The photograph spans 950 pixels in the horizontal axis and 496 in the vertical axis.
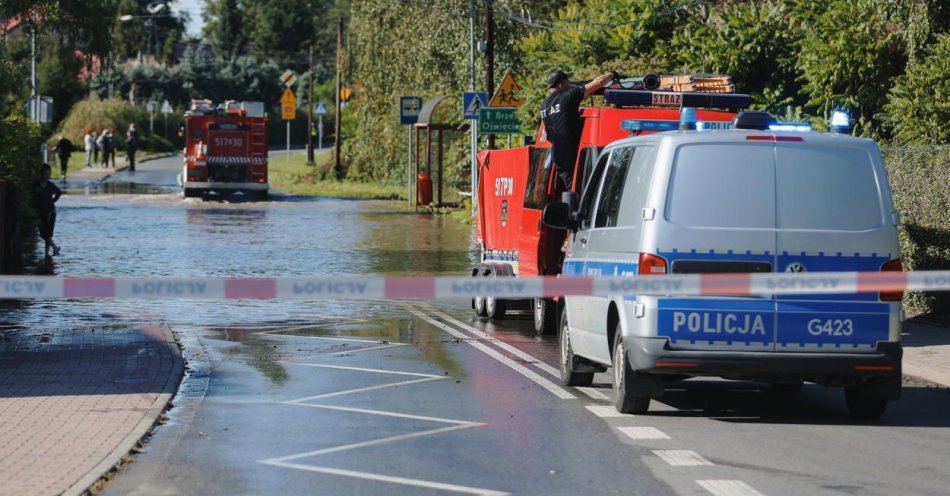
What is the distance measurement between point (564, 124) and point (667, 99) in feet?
3.27

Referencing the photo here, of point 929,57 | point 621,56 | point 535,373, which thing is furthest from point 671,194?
point 621,56

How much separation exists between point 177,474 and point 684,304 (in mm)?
3393

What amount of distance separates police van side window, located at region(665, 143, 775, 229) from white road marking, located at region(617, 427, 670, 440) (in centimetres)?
141

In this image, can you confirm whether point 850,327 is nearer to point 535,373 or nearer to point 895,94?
point 535,373

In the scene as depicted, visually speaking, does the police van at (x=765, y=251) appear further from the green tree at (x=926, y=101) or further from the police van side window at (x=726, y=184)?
the green tree at (x=926, y=101)

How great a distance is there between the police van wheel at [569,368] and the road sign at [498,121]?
717 inches

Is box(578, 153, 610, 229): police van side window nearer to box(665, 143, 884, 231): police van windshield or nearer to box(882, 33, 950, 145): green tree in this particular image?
box(665, 143, 884, 231): police van windshield

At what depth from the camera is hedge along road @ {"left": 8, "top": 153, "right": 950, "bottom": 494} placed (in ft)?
27.2

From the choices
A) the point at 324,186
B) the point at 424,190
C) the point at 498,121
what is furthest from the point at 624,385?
the point at 324,186

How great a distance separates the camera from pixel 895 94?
2202 centimetres

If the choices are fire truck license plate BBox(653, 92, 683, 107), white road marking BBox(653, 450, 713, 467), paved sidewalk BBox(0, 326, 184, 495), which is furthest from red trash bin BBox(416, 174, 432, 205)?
white road marking BBox(653, 450, 713, 467)

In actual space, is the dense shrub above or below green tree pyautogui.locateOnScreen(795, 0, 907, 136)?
below

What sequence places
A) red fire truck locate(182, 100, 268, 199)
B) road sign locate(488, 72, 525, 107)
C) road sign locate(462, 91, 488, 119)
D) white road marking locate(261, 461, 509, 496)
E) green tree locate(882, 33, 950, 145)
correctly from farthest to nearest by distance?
red fire truck locate(182, 100, 268, 199) → road sign locate(462, 91, 488, 119) → road sign locate(488, 72, 525, 107) → green tree locate(882, 33, 950, 145) → white road marking locate(261, 461, 509, 496)

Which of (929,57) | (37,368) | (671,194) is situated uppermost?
(929,57)
